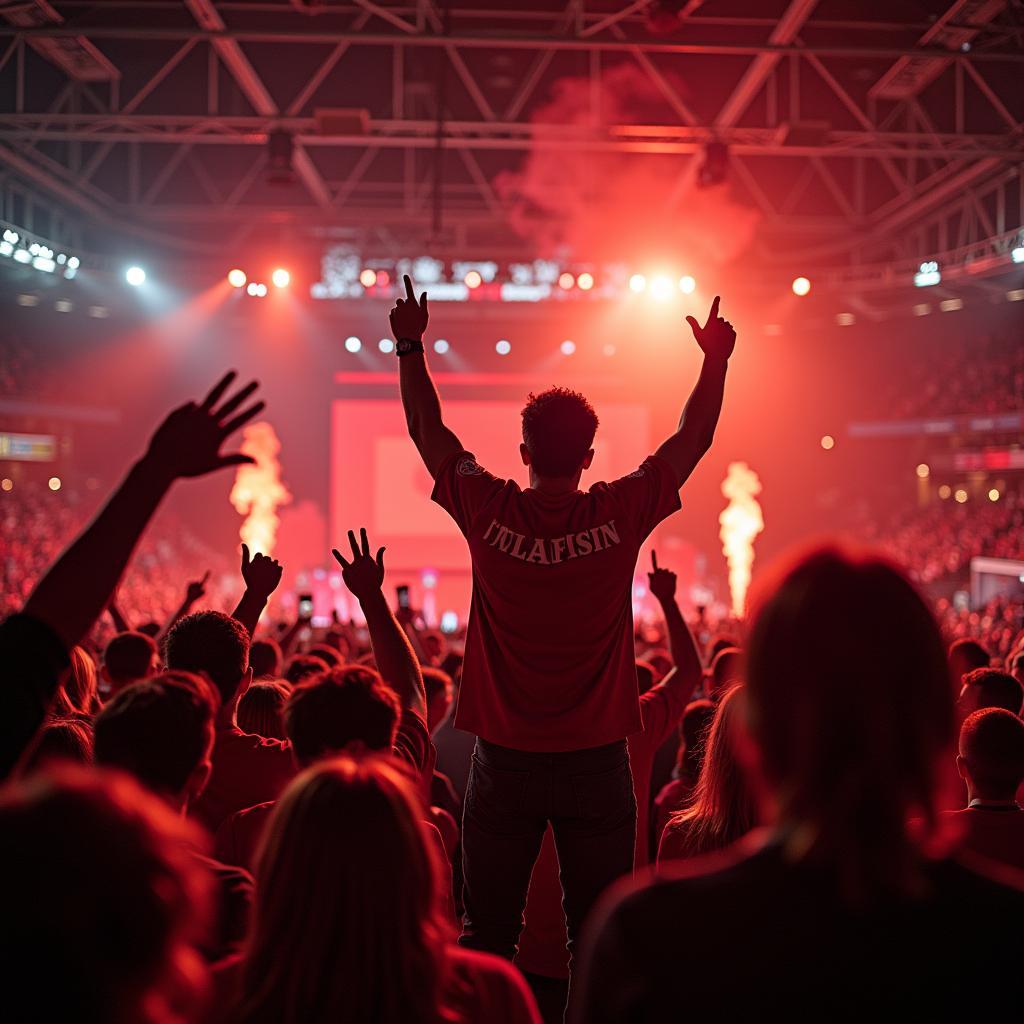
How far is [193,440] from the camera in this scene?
6.43 ft

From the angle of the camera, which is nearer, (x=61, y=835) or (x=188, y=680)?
(x=61, y=835)

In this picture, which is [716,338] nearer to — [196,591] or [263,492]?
[196,591]

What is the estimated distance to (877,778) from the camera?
4.05ft

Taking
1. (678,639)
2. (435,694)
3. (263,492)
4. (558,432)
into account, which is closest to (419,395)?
(558,432)

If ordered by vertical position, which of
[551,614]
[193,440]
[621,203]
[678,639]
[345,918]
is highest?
[621,203]

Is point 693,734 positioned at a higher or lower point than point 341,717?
lower

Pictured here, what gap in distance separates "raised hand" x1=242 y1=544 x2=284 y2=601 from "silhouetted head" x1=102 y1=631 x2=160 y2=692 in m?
1.18

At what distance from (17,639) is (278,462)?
84.0 ft

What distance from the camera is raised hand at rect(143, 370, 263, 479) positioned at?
1918mm

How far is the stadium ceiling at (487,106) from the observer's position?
500 inches

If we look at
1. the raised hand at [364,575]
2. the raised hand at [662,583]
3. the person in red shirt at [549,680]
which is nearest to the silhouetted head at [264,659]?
the raised hand at [662,583]

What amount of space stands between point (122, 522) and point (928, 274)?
20682mm

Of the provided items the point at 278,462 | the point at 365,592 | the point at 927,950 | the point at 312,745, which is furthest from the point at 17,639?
the point at 278,462

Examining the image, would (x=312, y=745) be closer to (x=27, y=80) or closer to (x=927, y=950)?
(x=927, y=950)
